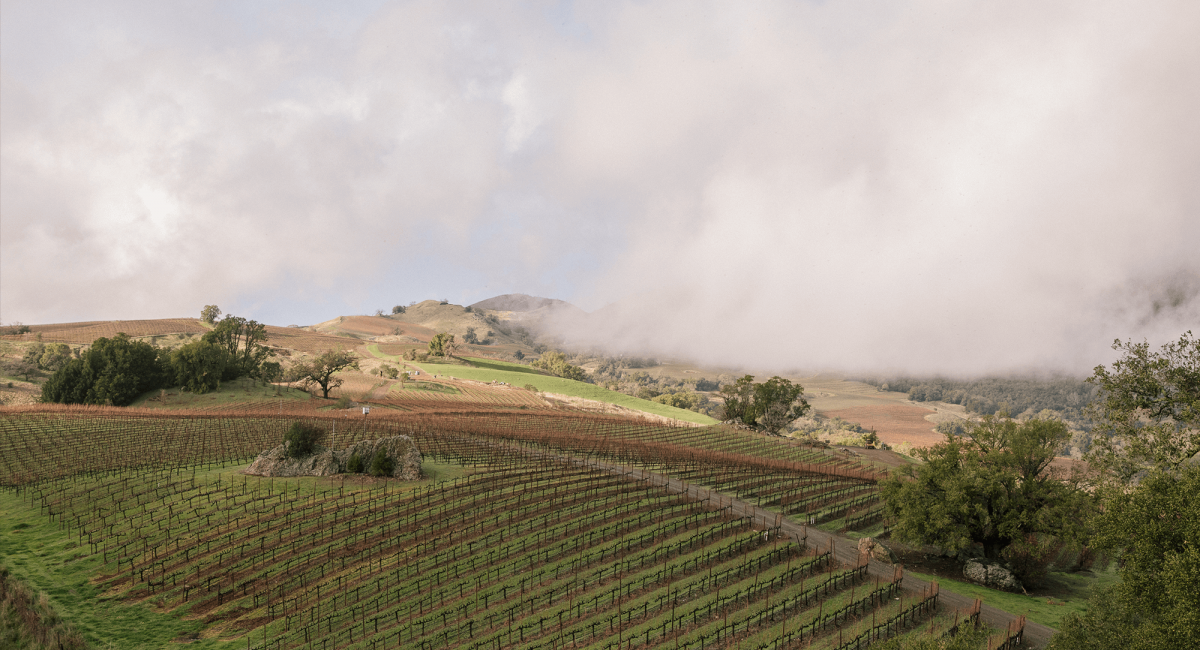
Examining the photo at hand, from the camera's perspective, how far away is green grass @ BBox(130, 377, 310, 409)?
283 feet

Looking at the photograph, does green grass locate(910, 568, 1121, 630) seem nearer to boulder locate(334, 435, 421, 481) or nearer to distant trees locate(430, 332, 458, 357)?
boulder locate(334, 435, 421, 481)

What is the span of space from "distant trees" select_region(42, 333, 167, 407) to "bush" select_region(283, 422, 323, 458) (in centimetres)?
6270

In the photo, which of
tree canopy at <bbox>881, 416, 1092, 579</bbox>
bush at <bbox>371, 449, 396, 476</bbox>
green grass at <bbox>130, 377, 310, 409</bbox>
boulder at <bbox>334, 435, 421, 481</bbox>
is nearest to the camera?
tree canopy at <bbox>881, 416, 1092, 579</bbox>

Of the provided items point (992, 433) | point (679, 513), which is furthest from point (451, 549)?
point (992, 433)

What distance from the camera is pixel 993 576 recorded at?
3138 cm

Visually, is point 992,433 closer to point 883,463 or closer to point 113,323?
point 883,463

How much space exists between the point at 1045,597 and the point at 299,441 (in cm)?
4852

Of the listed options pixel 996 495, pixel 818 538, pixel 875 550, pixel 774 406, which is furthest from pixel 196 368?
pixel 996 495

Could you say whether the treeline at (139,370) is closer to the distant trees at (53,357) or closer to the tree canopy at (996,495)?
the distant trees at (53,357)

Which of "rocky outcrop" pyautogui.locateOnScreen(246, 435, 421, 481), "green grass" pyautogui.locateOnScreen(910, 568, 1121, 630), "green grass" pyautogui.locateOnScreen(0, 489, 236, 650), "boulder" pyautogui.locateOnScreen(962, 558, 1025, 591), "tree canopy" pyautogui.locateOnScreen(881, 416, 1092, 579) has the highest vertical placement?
"tree canopy" pyautogui.locateOnScreen(881, 416, 1092, 579)

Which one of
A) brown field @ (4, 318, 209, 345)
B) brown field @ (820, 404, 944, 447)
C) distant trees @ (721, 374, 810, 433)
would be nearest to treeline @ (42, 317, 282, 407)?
brown field @ (4, 318, 209, 345)

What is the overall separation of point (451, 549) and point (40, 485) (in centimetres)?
3333

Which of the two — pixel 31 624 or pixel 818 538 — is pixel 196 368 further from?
pixel 818 538

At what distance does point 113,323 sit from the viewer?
557ft
